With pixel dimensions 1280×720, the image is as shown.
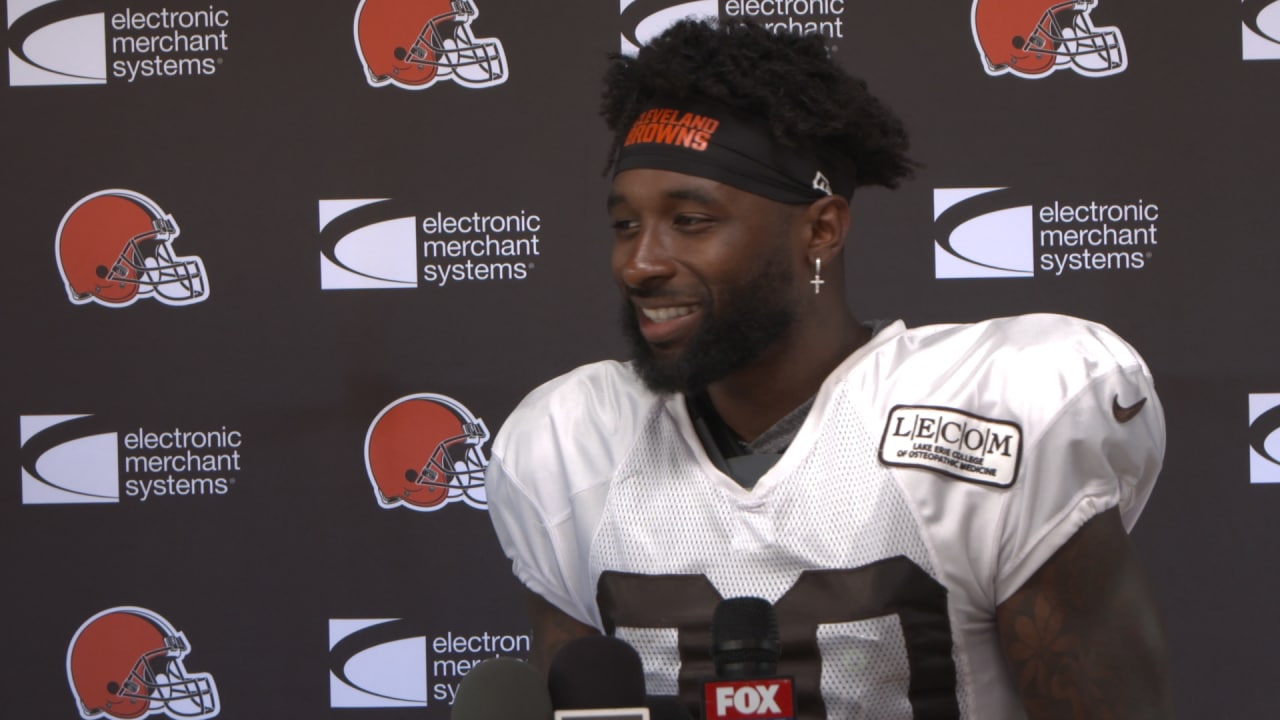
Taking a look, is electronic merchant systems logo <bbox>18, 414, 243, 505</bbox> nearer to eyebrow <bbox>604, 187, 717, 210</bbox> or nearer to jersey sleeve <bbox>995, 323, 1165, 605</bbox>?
eyebrow <bbox>604, 187, 717, 210</bbox>

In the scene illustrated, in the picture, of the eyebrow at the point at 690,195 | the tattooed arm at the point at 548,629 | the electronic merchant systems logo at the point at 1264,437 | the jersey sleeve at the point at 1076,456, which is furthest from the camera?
the electronic merchant systems logo at the point at 1264,437

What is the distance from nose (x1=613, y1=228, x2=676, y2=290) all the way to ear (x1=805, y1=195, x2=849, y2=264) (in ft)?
0.58

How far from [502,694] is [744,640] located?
7.3 inches

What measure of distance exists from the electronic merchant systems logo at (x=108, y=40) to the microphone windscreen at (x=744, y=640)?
5.97 feet

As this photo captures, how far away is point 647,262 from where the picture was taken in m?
1.39

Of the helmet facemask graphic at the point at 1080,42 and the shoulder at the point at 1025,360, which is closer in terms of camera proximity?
the shoulder at the point at 1025,360

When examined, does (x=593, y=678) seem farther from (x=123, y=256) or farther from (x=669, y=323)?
(x=123, y=256)

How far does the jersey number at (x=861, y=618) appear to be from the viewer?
4.15ft

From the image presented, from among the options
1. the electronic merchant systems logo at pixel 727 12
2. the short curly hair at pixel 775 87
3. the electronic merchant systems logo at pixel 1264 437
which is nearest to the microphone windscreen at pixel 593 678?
the short curly hair at pixel 775 87

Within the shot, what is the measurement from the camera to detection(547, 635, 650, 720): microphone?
981 millimetres

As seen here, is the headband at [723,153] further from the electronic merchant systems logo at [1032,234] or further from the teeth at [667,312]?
the electronic merchant systems logo at [1032,234]

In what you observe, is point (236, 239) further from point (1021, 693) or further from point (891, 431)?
point (1021, 693)

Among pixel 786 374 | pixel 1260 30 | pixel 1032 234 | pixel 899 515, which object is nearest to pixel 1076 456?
pixel 899 515

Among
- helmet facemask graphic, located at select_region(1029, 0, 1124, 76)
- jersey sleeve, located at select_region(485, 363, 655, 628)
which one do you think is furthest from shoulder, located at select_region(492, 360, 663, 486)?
helmet facemask graphic, located at select_region(1029, 0, 1124, 76)
